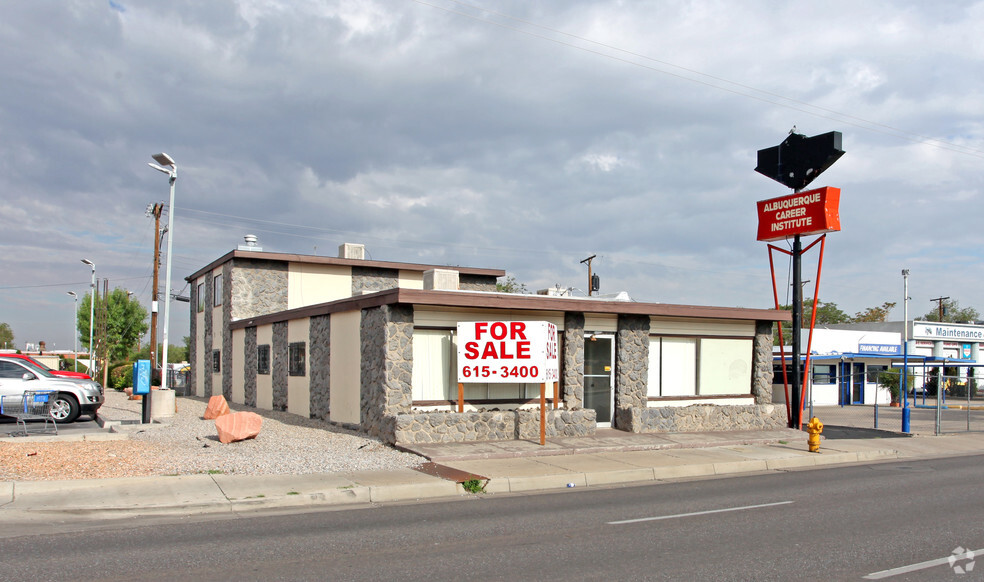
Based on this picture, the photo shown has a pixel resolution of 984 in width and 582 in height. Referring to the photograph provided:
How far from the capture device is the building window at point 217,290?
100ft

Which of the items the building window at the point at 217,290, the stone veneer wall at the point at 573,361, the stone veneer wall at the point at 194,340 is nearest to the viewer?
the stone veneer wall at the point at 573,361

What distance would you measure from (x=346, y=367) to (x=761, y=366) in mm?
11786

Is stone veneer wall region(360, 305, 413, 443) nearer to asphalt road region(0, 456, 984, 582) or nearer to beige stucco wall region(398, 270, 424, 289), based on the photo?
asphalt road region(0, 456, 984, 582)

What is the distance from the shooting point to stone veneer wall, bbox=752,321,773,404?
69.4 ft

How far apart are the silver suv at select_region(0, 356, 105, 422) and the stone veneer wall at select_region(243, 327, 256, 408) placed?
22.4 feet

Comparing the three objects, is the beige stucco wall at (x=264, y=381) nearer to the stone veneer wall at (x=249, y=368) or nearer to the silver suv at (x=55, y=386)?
the stone veneer wall at (x=249, y=368)

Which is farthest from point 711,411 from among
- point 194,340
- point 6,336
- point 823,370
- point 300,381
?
point 6,336

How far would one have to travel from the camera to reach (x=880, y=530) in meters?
8.64

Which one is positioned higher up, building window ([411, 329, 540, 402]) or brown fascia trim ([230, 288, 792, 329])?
brown fascia trim ([230, 288, 792, 329])

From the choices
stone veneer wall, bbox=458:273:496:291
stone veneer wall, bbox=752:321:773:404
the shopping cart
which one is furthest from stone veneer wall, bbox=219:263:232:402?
stone veneer wall, bbox=752:321:773:404

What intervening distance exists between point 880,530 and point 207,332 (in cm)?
2917

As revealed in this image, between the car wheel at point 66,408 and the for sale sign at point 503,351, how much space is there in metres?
10.6

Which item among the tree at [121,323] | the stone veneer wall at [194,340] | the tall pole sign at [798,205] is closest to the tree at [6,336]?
the tree at [121,323]

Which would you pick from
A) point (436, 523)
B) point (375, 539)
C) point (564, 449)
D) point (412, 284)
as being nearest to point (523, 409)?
point (564, 449)
